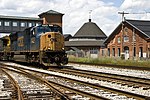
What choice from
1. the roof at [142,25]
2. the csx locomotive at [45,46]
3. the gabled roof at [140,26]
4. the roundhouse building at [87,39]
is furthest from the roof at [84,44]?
the csx locomotive at [45,46]

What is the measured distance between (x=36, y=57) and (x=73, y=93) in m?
14.0

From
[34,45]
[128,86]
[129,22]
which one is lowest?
[128,86]

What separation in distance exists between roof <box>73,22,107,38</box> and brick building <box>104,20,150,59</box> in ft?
75.9

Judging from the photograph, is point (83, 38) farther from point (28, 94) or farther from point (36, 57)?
point (28, 94)

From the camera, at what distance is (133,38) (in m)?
51.2

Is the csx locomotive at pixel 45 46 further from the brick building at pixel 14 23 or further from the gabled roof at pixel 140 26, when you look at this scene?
the brick building at pixel 14 23

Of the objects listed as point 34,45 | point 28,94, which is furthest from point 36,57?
point 28,94

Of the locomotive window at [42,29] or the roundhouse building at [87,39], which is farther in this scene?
the roundhouse building at [87,39]

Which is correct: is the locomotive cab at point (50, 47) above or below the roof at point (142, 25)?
below

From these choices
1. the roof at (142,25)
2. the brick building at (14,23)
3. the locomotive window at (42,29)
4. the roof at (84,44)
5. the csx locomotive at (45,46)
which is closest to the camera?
the csx locomotive at (45,46)

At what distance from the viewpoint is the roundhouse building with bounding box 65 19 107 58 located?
74562 millimetres

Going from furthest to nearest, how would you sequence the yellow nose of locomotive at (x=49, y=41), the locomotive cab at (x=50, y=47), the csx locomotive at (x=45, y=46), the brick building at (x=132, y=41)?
1. the brick building at (x=132, y=41)
2. the yellow nose of locomotive at (x=49, y=41)
3. the csx locomotive at (x=45, y=46)
4. the locomotive cab at (x=50, y=47)

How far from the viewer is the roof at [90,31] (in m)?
83.0

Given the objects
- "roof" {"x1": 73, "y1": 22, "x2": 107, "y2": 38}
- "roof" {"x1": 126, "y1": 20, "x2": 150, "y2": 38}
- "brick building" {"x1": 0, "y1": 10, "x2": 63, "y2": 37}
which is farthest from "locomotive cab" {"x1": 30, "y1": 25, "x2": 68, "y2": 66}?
"roof" {"x1": 73, "y1": 22, "x2": 107, "y2": 38}
